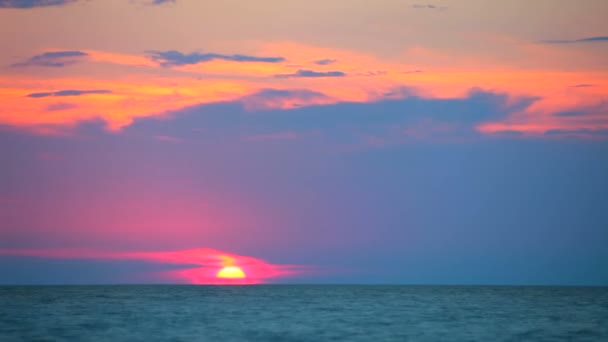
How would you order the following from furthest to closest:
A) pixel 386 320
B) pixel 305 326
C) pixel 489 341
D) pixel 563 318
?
pixel 563 318 → pixel 386 320 → pixel 305 326 → pixel 489 341

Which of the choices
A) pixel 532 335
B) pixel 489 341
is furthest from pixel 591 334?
pixel 489 341

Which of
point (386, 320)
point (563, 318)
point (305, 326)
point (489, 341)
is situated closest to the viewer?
point (489, 341)

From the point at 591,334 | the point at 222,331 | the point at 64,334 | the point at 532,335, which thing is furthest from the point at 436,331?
the point at 64,334

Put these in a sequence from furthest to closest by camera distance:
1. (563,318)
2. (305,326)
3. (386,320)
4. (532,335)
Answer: (563,318) → (386,320) → (305,326) → (532,335)

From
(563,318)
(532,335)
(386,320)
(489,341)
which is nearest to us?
(489,341)

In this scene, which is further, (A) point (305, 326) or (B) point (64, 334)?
(A) point (305, 326)

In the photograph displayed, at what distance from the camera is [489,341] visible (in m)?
56.7

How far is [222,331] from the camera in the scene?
6344cm

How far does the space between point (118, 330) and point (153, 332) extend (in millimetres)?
4135

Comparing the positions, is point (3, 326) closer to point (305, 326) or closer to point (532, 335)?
point (305, 326)

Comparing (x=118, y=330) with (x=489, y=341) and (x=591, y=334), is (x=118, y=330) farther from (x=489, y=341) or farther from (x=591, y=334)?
(x=591, y=334)

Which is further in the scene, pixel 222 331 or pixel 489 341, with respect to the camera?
pixel 222 331

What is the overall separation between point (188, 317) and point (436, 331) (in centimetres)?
2589

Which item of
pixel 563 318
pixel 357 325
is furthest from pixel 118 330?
pixel 563 318
